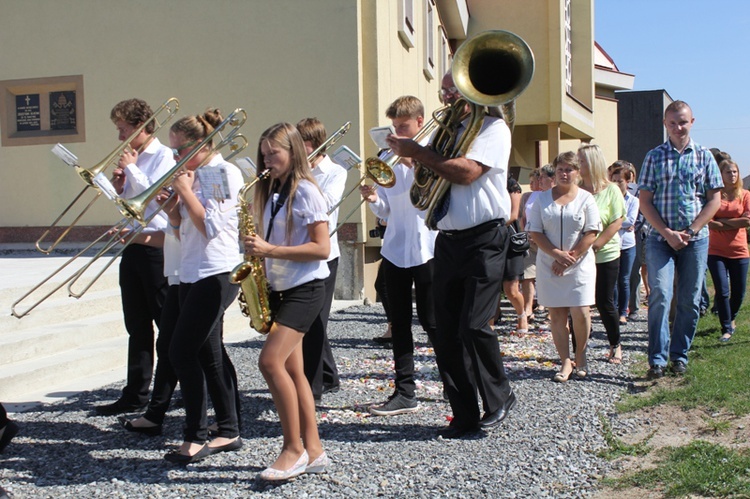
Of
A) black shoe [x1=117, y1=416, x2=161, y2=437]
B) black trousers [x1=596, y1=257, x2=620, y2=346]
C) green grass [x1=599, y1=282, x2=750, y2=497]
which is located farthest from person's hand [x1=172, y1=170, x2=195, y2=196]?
black trousers [x1=596, y1=257, x2=620, y2=346]

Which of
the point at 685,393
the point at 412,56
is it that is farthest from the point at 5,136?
the point at 685,393

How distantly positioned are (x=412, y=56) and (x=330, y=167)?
342 inches

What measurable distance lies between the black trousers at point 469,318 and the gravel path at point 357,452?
0.24 m

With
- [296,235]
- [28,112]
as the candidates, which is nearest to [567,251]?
[296,235]

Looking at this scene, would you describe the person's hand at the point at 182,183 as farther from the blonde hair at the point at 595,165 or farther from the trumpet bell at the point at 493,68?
the blonde hair at the point at 595,165

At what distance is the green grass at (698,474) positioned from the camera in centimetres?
354

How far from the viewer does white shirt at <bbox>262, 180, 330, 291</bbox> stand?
401 centimetres

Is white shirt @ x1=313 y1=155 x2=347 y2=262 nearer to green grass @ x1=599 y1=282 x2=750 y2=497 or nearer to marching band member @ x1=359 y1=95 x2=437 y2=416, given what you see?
marching band member @ x1=359 y1=95 x2=437 y2=416


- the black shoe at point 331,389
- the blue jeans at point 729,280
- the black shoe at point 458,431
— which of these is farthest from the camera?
the blue jeans at point 729,280

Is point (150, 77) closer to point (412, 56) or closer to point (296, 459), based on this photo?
point (412, 56)

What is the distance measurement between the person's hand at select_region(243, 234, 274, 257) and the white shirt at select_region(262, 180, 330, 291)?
0.14 metres

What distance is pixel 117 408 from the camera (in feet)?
17.1

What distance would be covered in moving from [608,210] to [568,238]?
0.74 metres

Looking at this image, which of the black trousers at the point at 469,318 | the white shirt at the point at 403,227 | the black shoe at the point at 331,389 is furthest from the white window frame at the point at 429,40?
the black trousers at the point at 469,318
